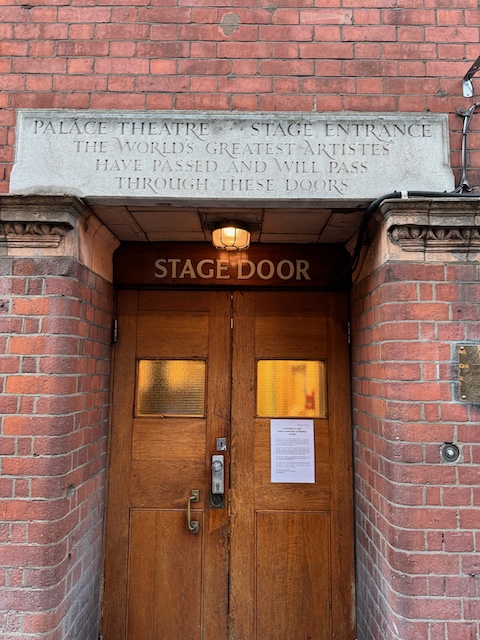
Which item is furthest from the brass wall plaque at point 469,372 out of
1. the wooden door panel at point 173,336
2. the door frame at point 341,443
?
the wooden door panel at point 173,336

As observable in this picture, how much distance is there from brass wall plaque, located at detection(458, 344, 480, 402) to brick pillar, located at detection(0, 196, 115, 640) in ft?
6.71

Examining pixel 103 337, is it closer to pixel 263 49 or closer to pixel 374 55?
pixel 263 49

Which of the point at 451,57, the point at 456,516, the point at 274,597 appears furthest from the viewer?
the point at 274,597

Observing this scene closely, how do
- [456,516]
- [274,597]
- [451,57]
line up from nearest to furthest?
[456,516]
[451,57]
[274,597]

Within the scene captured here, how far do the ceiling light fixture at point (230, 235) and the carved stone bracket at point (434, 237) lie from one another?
868mm

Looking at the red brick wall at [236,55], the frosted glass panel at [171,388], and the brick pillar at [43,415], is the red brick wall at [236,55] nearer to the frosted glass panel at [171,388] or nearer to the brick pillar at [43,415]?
the brick pillar at [43,415]

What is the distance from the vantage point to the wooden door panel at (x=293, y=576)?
2760 millimetres

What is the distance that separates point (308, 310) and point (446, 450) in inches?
50.4

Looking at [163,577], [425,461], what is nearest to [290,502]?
[163,577]

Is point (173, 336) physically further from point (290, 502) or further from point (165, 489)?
point (290, 502)

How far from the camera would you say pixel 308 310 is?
302 centimetres

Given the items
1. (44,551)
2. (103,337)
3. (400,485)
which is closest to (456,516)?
(400,485)

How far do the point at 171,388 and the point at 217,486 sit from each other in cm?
73

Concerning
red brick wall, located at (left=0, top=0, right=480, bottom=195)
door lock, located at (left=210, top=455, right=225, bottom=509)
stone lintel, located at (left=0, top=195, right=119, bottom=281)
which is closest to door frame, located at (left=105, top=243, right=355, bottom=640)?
door lock, located at (left=210, top=455, right=225, bottom=509)
